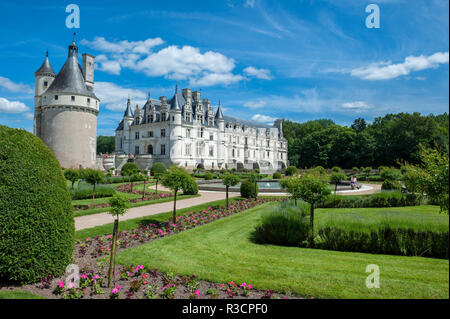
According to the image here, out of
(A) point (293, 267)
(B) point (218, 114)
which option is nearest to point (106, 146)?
(B) point (218, 114)

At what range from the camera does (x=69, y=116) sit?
130 feet

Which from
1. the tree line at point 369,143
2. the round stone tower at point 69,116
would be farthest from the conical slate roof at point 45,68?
the tree line at point 369,143

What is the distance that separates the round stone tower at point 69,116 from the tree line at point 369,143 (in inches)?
1825

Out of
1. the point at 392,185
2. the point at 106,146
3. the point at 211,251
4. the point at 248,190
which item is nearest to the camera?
the point at 211,251

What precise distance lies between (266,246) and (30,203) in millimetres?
5928

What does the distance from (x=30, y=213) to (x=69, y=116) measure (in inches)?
1544

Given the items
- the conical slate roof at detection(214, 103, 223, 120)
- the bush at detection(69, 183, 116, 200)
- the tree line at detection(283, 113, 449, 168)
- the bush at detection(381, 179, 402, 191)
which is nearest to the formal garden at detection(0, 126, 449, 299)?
the bush at detection(69, 183, 116, 200)

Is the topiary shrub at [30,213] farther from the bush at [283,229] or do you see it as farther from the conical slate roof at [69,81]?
the conical slate roof at [69,81]

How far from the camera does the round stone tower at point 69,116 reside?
3934cm

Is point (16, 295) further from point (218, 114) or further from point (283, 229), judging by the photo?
point (218, 114)

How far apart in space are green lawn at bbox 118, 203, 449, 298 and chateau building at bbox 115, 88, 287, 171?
41200mm

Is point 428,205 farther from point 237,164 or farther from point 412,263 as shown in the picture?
point 237,164

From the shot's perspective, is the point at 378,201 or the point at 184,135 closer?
the point at 378,201

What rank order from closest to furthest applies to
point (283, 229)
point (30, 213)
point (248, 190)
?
point (30, 213), point (283, 229), point (248, 190)
